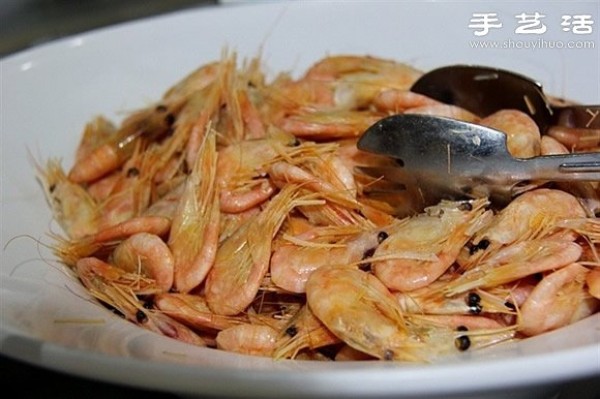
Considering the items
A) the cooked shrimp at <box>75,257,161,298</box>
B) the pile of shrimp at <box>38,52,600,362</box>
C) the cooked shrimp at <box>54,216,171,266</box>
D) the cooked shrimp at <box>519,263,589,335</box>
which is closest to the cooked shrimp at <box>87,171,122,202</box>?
the pile of shrimp at <box>38,52,600,362</box>

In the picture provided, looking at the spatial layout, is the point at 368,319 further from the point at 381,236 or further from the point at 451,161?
the point at 451,161

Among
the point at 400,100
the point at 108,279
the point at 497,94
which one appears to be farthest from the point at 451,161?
the point at 108,279

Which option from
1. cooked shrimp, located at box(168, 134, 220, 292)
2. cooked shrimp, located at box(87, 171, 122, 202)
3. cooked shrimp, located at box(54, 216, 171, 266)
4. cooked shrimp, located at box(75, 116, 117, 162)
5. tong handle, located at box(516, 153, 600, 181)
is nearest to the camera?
tong handle, located at box(516, 153, 600, 181)

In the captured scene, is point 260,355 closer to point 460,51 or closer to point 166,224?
point 166,224

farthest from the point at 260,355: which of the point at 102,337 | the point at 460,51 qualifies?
the point at 460,51

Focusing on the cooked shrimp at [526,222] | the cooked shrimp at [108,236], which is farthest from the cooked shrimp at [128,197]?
the cooked shrimp at [526,222]

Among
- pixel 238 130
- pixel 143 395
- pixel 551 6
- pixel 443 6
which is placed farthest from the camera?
pixel 443 6

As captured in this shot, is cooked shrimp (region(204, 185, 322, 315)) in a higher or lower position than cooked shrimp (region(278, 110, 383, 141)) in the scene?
lower

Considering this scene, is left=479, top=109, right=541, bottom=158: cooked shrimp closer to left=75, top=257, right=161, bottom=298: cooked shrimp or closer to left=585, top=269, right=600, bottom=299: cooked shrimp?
left=585, top=269, right=600, bottom=299: cooked shrimp
